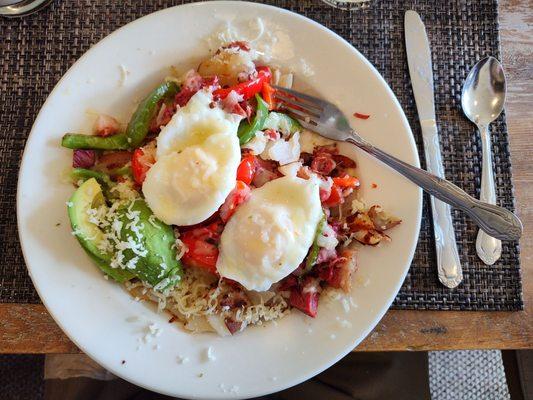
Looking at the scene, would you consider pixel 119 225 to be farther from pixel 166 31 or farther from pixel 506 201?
pixel 506 201

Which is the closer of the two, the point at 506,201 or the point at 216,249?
the point at 216,249

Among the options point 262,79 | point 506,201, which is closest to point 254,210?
point 262,79

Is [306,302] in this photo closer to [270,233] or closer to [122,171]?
[270,233]

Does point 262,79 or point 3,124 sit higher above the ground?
point 262,79

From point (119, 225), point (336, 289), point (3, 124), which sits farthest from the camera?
point (3, 124)

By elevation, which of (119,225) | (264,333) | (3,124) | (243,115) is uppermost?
(243,115)

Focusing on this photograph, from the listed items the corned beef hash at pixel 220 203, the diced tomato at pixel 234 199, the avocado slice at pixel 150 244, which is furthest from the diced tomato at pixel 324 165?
the avocado slice at pixel 150 244

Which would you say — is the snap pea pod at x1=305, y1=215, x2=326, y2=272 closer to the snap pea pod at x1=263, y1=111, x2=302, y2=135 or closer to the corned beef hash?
the corned beef hash

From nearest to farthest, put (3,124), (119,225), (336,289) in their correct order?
(119,225) < (336,289) < (3,124)
